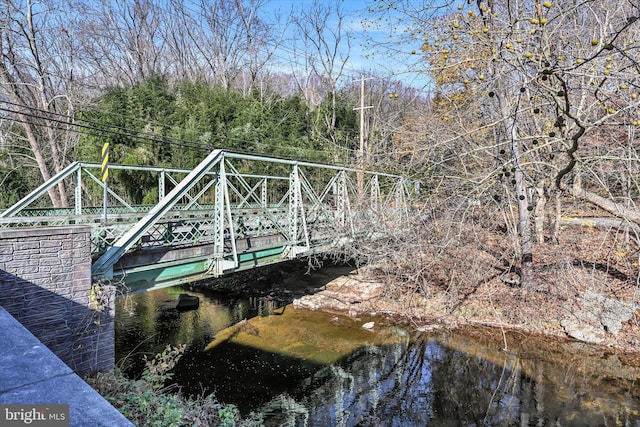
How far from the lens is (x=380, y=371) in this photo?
8688 millimetres

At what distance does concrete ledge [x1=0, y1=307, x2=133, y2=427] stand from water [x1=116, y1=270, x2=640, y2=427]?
513cm

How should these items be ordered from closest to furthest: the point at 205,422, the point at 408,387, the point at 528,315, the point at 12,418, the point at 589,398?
1. the point at 12,418
2. the point at 205,422
3. the point at 589,398
4. the point at 408,387
5. the point at 528,315

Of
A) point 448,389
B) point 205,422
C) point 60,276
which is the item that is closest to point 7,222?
point 60,276

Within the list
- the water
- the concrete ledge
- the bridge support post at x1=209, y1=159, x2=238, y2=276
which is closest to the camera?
the concrete ledge

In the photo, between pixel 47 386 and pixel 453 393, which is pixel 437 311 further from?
pixel 47 386

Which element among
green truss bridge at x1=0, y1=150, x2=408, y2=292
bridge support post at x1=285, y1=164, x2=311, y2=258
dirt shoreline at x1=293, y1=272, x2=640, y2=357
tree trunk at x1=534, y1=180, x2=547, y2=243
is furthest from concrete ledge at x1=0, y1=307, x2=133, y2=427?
tree trunk at x1=534, y1=180, x2=547, y2=243

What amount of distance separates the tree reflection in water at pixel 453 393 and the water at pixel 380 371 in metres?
0.02

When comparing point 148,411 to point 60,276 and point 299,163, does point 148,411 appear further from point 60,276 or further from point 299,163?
point 299,163

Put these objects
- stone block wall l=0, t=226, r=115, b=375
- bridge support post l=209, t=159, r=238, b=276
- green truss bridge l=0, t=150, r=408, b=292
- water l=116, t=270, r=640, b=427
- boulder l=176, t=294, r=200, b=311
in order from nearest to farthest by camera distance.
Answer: stone block wall l=0, t=226, r=115, b=375 < green truss bridge l=0, t=150, r=408, b=292 < water l=116, t=270, r=640, b=427 < bridge support post l=209, t=159, r=238, b=276 < boulder l=176, t=294, r=200, b=311

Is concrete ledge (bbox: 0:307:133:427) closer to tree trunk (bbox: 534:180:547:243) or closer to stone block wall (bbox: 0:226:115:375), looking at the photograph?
stone block wall (bbox: 0:226:115:375)

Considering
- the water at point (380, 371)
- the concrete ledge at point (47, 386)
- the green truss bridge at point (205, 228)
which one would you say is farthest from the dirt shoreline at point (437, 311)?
the concrete ledge at point (47, 386)

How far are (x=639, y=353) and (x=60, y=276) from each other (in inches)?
461

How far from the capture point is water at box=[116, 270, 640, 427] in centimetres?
700

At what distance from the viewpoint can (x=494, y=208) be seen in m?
11.8
